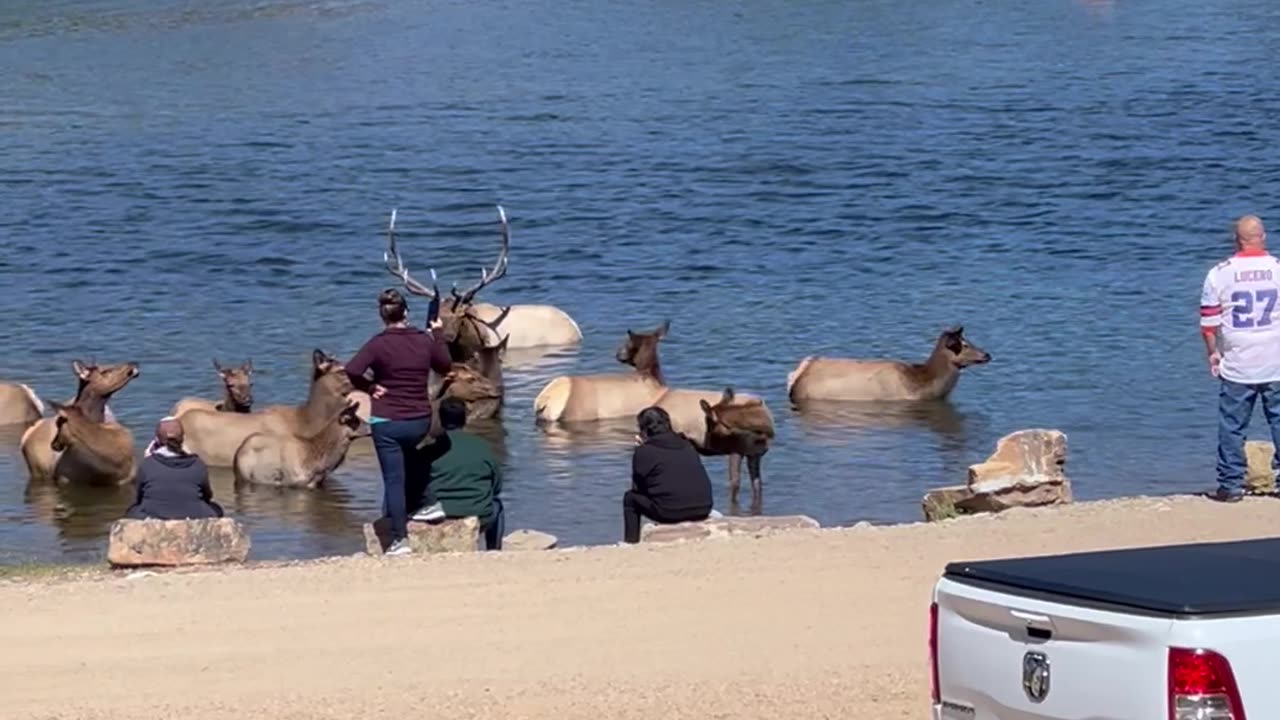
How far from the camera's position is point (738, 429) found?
17.5m

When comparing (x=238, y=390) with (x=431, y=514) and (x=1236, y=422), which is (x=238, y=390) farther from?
(x=1236, y=422)

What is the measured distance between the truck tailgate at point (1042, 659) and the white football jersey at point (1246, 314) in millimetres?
6653

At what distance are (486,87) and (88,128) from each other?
7881mm

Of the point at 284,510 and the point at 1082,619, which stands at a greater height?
the point at 1082,619

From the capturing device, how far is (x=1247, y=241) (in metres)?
13.7

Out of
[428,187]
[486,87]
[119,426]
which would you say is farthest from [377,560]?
[486,87]

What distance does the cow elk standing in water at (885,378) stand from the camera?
2081cm

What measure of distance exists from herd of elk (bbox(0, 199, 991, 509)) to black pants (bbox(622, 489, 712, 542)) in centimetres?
222

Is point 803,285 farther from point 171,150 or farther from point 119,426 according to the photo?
point 171,150

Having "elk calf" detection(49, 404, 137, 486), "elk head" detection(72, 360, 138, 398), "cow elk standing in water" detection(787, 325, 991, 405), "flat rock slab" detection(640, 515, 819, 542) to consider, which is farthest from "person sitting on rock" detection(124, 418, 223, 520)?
"cow elk standing in water" detection(787, 325, 991, 405)

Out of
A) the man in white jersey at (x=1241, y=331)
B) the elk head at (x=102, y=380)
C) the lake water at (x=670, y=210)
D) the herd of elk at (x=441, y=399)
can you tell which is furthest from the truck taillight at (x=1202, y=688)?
the elk head at (x=102, y=380)

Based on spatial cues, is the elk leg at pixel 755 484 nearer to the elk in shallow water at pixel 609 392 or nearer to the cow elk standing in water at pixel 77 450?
the elk in shallow water at pixel 609 392

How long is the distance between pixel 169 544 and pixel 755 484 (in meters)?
5.03

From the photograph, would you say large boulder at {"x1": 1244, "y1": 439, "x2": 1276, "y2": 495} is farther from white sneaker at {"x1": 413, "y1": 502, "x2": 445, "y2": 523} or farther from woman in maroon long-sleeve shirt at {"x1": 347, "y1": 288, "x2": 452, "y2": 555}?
woman in maroon long-sleeve shirt at {"x1": 347, "y1": 288, "x2": 452, "y2": 555}
